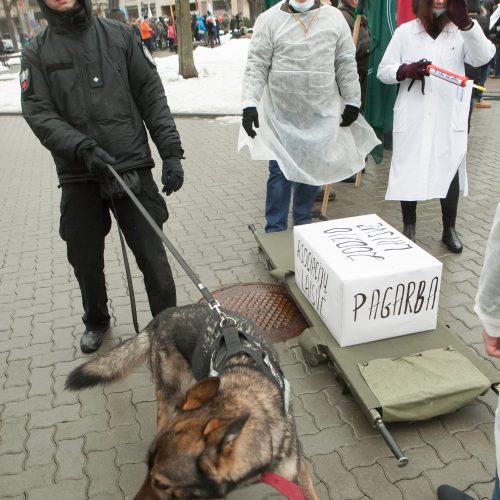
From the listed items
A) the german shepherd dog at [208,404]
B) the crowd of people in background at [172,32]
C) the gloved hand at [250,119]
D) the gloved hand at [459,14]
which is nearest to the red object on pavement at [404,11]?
the gloved hand at [459,14]

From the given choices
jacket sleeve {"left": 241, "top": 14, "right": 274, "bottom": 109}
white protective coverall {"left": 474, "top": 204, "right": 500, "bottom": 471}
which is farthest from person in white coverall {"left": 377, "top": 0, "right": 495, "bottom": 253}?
white protective coverall {"left": 474, "top": 204, "right": 500, "bottom": 471}

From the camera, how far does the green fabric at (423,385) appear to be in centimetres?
239

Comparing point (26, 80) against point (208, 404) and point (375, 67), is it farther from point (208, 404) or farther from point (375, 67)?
point (375, 67)

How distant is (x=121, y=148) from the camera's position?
2766 millimetres

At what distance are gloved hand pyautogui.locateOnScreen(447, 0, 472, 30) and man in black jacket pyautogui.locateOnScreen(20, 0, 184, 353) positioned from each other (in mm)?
2345

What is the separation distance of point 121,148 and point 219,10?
66.7 metres

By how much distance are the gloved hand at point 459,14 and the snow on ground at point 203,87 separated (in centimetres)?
770

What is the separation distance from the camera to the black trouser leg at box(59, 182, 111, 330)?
283 centimetres

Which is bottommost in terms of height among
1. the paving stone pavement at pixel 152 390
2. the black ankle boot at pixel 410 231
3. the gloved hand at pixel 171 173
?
the paving stone pavement at pixel 152 390

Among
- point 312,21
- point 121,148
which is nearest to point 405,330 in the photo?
point 121,148

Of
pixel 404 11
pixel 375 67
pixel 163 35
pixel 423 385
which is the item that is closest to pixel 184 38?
pixel 375 67

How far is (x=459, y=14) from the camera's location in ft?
11.8

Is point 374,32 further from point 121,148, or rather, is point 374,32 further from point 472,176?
point 121,148

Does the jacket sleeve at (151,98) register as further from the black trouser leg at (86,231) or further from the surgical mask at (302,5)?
the surgical mask at (302,5)
